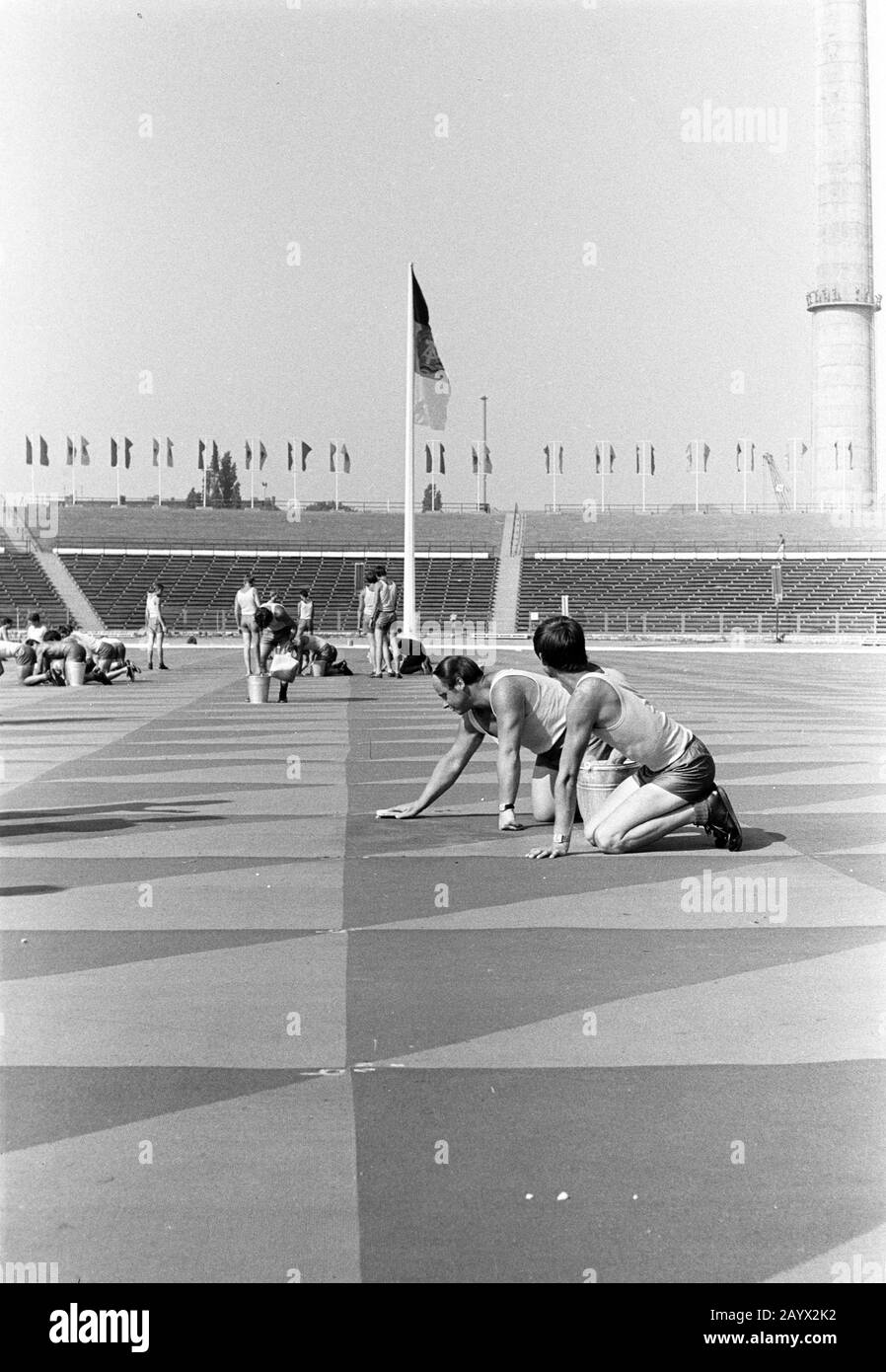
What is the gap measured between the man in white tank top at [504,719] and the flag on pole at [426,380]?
25684 millimetres

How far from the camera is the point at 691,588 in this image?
3044 inches

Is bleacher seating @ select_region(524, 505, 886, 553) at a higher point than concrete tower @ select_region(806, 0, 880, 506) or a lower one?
lower

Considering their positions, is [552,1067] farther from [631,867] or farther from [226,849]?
[226,849]

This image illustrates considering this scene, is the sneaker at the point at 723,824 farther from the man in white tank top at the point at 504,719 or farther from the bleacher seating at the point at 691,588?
the bleacher seating at the point at 691,588

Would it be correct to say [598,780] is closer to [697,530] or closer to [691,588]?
[691,588]

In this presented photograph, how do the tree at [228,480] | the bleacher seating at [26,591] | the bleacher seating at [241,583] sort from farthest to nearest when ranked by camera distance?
the tree at [228,480] → the bleacher seating at [241,583] → the bleacher seating at [26,591]

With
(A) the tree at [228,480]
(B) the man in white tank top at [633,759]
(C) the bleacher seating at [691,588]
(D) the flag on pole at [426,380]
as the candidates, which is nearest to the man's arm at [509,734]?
(B) the man in white tank top at [633,759]

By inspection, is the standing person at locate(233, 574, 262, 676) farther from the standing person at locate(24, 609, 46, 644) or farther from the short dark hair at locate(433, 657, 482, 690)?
the short dark hair at locate(433, 657, 482, 690)

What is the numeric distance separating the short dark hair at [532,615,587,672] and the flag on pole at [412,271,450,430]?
26.7m

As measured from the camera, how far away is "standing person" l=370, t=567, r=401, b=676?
29.0 metres

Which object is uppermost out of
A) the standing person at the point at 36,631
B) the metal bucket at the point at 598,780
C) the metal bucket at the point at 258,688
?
the standing person at the point at 36,631

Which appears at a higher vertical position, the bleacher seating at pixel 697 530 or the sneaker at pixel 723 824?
the bleacher seating at pixel 697 530

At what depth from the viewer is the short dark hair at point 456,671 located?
10.2 meters

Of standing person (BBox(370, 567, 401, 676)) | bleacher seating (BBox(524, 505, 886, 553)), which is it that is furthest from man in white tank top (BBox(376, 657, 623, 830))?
bleacher seating (BBox(524, 505, 886, 553))
